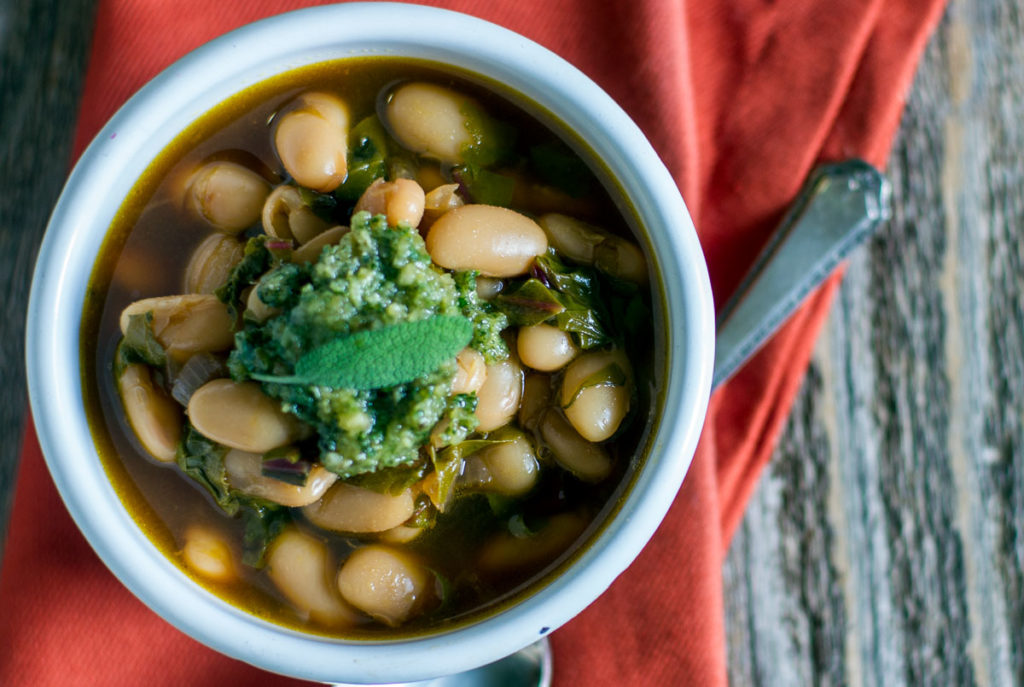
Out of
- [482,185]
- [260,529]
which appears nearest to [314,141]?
[482,185]

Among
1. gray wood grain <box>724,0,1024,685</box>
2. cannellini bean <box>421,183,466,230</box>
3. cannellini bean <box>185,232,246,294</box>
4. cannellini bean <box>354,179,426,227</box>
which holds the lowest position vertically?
gray wood grain <box>724,0,1024,685</box>

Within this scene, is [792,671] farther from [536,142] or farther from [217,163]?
[217,163]

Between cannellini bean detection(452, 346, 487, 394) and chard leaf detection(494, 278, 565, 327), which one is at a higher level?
chard leaf detection(494, 278, 565, 327)

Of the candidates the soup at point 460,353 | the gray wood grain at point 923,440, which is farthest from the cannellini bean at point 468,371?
the gray wood grain at point 923,440

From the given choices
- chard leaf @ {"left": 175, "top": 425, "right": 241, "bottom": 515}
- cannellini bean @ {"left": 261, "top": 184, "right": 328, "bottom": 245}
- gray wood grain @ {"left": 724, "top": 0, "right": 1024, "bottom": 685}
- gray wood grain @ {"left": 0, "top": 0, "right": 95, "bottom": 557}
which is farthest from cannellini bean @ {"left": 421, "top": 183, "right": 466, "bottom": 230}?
gray wood grain @ {"left": 724, "top": 0, "right": 1024, "bottom": 685}

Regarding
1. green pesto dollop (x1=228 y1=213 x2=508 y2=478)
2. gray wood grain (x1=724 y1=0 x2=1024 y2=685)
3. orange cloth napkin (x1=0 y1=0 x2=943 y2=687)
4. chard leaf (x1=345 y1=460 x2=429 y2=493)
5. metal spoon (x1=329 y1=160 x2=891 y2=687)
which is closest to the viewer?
green pesto dollop (x1=228 y1=213 x2=508 y2=478)

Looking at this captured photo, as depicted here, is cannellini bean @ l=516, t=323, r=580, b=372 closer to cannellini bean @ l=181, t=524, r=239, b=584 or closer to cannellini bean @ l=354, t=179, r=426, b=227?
cannellini bean @ l=354, t=179, r=426, b=227

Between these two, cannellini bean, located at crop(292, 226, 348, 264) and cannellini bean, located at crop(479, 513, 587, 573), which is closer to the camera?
cannellini bean, located at crop(292, 226, 348, 264)
